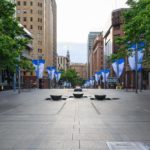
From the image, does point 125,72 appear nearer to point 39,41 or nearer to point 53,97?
point 39,41

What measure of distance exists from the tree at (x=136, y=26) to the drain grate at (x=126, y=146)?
77.8ft

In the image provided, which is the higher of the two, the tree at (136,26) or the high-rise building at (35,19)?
the high-rise building at (35,19)

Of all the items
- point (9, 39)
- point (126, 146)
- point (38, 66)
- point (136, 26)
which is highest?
point (136, 26)

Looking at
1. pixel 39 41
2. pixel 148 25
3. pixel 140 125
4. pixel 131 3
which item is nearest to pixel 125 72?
pixel 39 41

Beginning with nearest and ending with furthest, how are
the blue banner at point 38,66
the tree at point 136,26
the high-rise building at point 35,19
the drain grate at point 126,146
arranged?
the drain grate at point 126,146, the tree at point 136,26, the blue banner at point 38,66, the high-rise building at point 35,19

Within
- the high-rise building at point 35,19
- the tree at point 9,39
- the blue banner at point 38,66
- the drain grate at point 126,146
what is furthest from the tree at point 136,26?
the high-rise building at point 35,19

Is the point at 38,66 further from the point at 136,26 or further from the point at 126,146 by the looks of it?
the point at 126,146

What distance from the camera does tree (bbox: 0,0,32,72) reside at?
4016 cm

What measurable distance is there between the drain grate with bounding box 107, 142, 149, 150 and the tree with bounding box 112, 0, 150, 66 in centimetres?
2370

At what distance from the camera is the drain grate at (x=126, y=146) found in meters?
13.1

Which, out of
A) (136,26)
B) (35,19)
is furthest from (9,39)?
(35,19)

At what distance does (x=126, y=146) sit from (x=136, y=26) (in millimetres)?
30122

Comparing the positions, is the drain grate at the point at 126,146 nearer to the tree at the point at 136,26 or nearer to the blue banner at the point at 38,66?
the tree at the point at 136,26

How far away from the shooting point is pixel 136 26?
42781 mm
